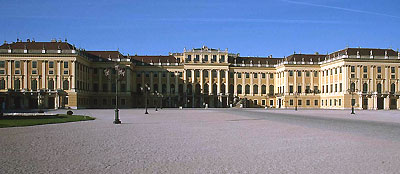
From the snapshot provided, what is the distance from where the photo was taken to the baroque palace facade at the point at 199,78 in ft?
236

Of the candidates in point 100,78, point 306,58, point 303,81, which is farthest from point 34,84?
point 306,58

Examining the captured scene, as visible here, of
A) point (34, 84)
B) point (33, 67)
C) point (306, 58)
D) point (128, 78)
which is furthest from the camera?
point (306, 58)

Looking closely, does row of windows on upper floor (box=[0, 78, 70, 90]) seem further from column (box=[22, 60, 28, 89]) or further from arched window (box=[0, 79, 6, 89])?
column (box=[22, 60, 28, 89])

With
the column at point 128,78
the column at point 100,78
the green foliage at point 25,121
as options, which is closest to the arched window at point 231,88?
the column at point 128,78

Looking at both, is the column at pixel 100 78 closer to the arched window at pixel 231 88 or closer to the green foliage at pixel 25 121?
the arched window at pixel 231 88

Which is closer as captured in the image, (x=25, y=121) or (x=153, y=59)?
(x=25, y=121)

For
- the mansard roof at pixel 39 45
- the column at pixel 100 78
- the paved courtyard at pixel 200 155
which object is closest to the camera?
the paved courtyard at pixel 200 155

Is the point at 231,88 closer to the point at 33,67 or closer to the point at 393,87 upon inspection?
the point at 393,87

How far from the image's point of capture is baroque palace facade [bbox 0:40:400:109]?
7194 centimetres

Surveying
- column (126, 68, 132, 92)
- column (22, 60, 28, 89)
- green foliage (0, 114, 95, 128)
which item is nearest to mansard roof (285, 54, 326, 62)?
column (126, 68, 132, 92)

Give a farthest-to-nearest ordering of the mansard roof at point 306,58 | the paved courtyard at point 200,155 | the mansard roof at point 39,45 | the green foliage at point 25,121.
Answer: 1. the mansard roof at point 306,58
2. the mansard roof at point 39,45
3. the green foliage at point 25,121
4. the paved courtyard at point 200,155

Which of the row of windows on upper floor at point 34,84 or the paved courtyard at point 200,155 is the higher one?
the row of windows on upper floor at point 34,84

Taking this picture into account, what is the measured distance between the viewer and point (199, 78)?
94.6m

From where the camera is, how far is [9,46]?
7319 cm
